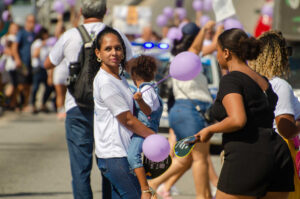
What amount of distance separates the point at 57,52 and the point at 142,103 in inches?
62.2

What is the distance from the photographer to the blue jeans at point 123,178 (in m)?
4.48

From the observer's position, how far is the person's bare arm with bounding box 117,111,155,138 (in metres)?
4.40

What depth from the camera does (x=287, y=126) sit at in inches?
180

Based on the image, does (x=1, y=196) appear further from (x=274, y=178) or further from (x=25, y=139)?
(x=25, y=139)

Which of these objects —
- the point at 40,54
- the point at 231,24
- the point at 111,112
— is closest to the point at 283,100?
the point at 111,112

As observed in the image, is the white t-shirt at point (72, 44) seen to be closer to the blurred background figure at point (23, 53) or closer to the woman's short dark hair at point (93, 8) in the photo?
the woman's short dark hair at point (93, 8)

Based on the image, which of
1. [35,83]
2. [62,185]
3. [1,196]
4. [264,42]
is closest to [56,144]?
[62,185]

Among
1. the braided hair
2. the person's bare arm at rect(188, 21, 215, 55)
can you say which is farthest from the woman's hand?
the person's bare arm at rect(188, 21, 215, 55)

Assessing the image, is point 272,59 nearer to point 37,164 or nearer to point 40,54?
point 37,164

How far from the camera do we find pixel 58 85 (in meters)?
15.5

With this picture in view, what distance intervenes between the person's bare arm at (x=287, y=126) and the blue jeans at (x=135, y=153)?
0.94 m

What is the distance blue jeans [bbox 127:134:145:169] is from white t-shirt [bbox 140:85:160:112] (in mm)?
275

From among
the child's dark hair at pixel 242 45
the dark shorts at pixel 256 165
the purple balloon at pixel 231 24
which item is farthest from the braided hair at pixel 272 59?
the purple balloon at pixel 231 24

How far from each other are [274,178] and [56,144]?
7.85m
